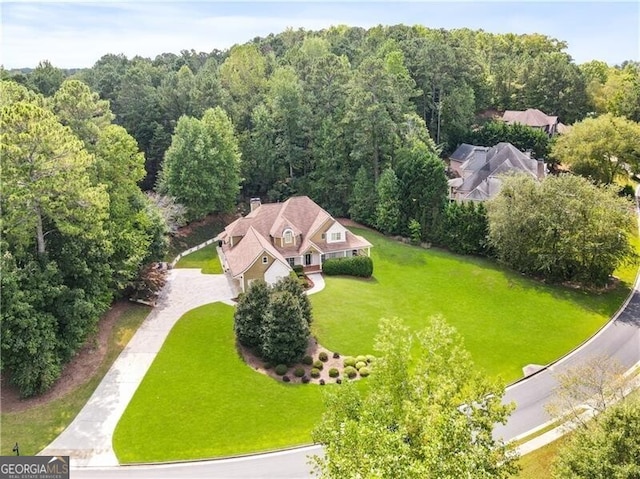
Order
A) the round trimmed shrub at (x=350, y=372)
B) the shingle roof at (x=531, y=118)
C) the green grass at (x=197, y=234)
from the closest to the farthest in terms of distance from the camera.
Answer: the round trimmed shrub at (x=350, y=372), the green grass at (x=197, y=234), the shingle roof at (x=531, y=118)

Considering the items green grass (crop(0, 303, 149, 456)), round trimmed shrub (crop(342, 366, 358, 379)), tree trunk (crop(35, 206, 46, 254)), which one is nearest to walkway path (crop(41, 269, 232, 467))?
green grass (crop(0, 303, 149, 456))

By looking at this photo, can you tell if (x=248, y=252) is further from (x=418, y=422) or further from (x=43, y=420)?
(x=418, y=422)

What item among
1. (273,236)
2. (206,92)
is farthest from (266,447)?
(206,92)

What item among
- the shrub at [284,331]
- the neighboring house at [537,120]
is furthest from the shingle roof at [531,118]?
the shrub at [284,331]

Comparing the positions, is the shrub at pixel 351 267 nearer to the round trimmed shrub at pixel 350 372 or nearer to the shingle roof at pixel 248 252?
the shingle roof at pixel 248 252

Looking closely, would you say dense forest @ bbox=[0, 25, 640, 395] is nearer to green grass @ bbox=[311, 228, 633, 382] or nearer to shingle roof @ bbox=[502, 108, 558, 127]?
shingle roof @ bbox=[502, 108, 558, 127]

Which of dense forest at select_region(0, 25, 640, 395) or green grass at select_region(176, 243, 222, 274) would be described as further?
green grass at select_region(176, 243, 222, 274)

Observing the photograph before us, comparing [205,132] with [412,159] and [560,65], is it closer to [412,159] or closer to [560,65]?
[412,159]
